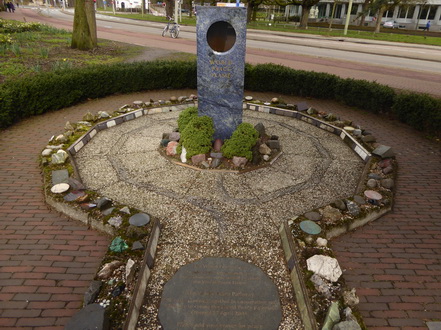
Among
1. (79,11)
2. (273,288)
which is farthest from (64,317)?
(79,11)

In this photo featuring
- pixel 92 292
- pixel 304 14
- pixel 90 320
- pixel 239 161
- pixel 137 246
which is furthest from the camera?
pixel 304 14

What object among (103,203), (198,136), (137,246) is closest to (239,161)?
(198,136)

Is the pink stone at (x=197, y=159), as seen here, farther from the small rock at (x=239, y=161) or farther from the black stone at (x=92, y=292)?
the black stone at (x=92, y=292)

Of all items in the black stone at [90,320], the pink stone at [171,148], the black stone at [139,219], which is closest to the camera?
the black stone at [90,320]

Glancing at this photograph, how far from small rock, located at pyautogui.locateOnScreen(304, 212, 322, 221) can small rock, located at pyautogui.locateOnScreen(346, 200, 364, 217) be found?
62 cm

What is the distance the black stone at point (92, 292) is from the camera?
369 cm

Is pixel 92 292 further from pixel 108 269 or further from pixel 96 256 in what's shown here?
pixel 96 256

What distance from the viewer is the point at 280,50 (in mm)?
21500

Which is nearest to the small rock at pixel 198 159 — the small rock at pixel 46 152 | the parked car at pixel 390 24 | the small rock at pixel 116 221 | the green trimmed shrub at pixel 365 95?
the small rock at pixel 116 221

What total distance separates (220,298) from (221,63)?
4731 mm

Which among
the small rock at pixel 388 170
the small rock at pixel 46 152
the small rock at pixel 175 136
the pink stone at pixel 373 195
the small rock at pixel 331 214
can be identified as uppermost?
the small rock at pixel 175 136

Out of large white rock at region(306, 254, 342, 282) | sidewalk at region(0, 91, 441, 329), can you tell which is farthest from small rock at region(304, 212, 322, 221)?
large white rock at region(306, 254, 342, 282)

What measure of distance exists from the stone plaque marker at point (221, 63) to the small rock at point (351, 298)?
4383 millimetres

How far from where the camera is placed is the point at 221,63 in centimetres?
667
